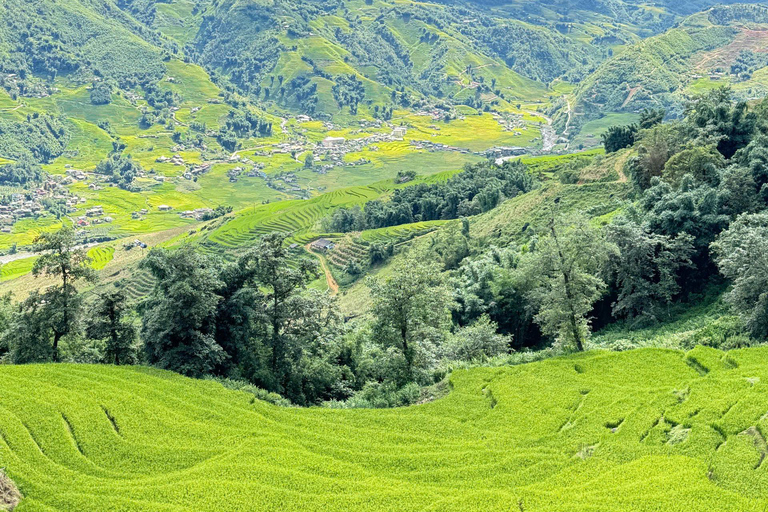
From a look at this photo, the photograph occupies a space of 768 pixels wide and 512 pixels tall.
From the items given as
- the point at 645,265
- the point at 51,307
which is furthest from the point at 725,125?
the point at 51,307

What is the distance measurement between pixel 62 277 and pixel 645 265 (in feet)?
141

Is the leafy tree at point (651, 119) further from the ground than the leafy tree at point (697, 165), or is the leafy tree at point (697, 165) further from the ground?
the leafy tree at point (651, 119)

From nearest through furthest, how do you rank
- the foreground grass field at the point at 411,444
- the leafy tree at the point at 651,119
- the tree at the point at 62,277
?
the foreground grass field at the point at 411,444 → the tree at the point at 62,277 → the leafy tree at the point at 651,119

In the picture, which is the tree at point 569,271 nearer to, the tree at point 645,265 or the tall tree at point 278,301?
the tree at point 645,265

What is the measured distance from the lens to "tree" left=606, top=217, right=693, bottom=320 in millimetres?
49938

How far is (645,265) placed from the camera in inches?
2018

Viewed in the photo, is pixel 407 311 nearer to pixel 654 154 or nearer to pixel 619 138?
pixel 654 154

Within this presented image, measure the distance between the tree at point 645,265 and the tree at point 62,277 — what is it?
126 ft

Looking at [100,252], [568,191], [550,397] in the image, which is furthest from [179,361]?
[100,252]

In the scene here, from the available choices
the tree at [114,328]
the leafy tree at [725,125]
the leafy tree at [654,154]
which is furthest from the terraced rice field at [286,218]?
the tree at [114,328]

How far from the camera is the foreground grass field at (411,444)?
24.0m

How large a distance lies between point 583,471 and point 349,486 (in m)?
9.52

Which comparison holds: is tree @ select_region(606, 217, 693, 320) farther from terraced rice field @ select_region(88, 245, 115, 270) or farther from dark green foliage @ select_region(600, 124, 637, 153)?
terraced rice field @ select_region(88, 245, 115, 270)

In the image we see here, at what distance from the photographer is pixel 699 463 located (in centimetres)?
2486
